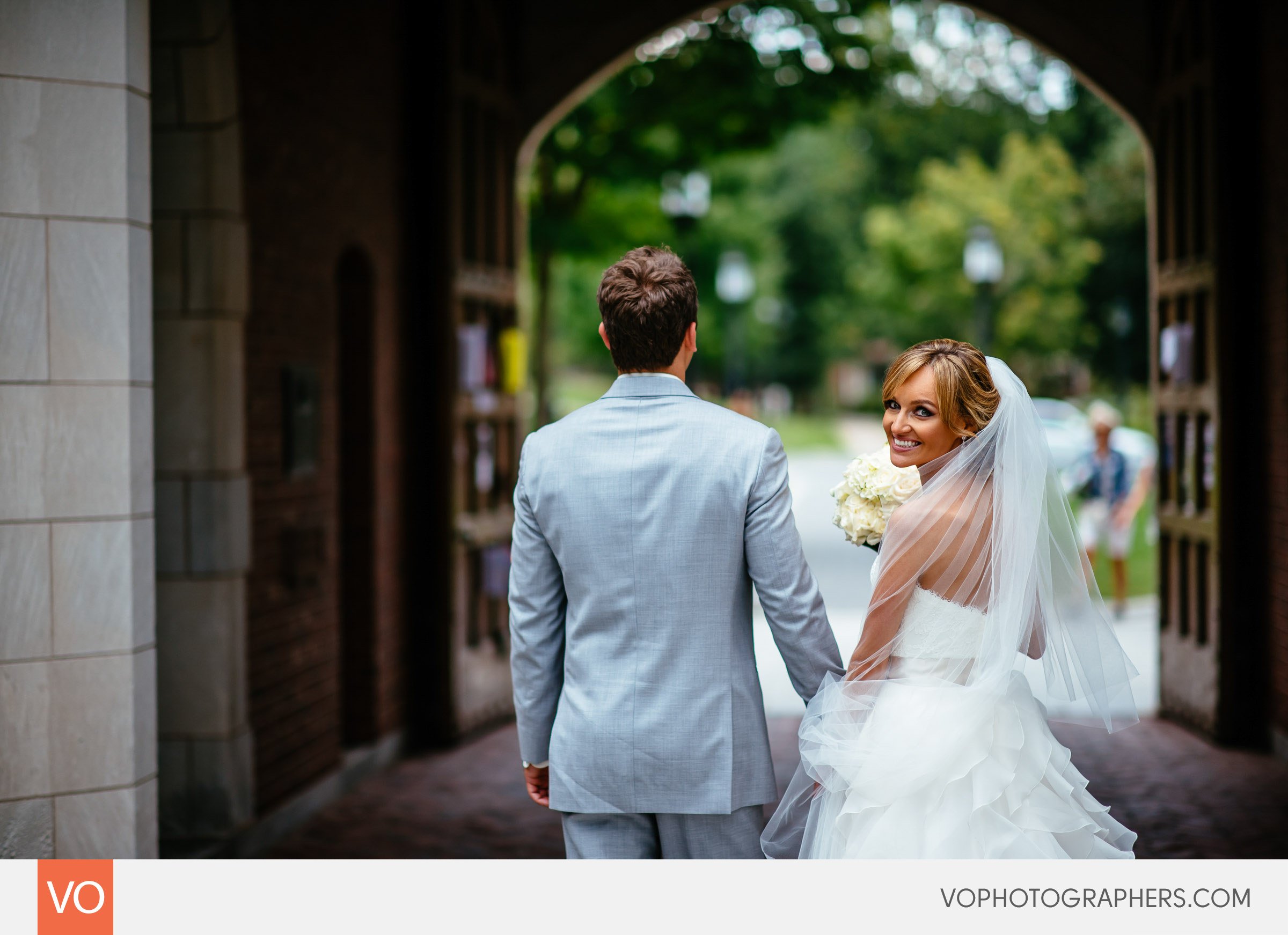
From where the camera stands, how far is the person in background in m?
11.4

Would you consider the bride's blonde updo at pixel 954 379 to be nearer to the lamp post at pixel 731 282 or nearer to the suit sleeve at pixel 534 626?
the suit sleeve at pixel 534 626

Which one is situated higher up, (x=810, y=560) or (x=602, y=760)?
(x=602, y=760)

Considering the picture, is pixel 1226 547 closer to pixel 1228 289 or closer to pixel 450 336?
pixel 1228 289

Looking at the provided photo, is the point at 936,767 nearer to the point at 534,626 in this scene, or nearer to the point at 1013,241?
the point at 534,626

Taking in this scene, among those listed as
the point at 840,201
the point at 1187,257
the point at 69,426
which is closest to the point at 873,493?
the point at 69,426

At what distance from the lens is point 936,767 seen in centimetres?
283

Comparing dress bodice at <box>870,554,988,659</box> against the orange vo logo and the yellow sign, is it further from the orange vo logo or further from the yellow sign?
the yellow sign

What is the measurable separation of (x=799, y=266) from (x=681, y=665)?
157 feet

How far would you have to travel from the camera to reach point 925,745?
2830 mm

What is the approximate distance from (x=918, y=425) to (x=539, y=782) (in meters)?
1.22

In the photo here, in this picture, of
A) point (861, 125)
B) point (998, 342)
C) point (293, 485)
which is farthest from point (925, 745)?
point (861, 125)

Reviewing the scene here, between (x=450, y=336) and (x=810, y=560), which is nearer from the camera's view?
(x=450, y=336)

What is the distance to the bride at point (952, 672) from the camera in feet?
9.36

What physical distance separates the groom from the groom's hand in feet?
0.39
